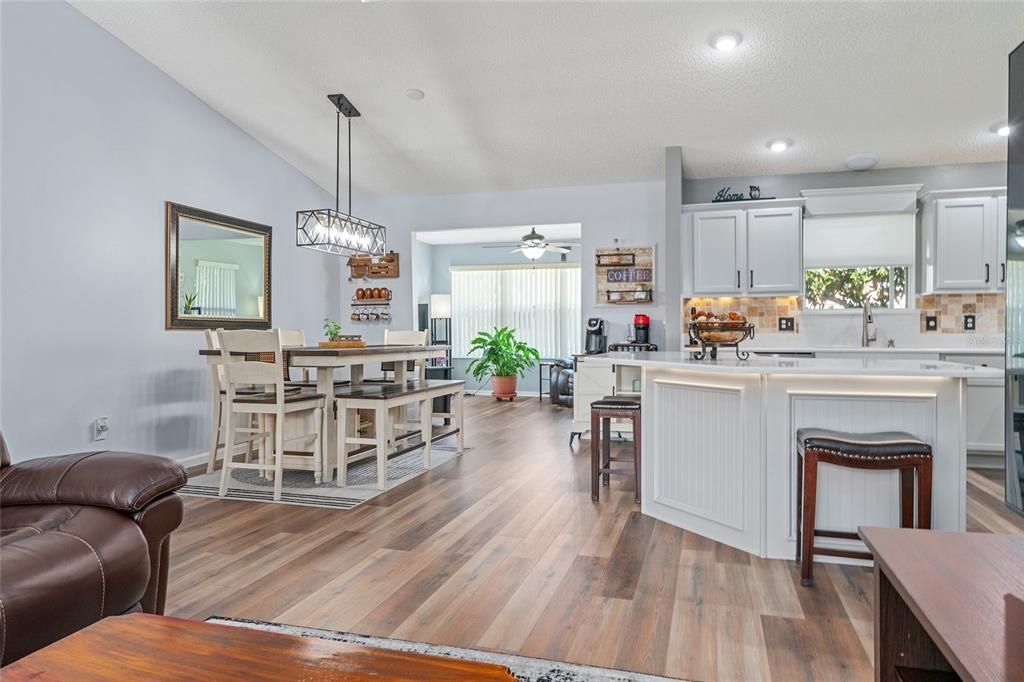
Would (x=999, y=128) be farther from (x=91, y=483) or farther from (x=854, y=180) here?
(x=91, y=483)

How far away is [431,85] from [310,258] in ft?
9.17

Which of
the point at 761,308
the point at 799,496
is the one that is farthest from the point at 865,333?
the point at 799,496

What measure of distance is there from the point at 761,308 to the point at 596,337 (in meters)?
1.65

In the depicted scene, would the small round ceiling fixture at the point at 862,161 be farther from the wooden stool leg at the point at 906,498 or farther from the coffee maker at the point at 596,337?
the wooden stool leg at the point at 906,498

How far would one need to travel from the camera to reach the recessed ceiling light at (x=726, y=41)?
387cm

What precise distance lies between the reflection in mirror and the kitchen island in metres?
4.02

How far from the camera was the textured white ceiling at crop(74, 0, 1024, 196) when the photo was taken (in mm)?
3801

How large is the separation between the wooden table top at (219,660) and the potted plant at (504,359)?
314 inches

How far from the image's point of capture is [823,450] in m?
2.42

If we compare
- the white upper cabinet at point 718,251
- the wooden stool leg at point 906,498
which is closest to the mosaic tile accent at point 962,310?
the white upper cabinet at point 718,251

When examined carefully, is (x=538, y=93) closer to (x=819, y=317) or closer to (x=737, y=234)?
(x=737, y=234)

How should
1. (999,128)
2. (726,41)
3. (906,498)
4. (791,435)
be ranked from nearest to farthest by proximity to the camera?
1. (906,498)
2. (791,435)
3. (726,41)
4. (999,128)

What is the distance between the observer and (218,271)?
5.37 meters

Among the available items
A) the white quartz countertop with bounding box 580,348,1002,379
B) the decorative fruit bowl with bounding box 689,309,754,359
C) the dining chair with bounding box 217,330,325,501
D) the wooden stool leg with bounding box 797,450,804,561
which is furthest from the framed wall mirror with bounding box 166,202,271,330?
the wooden stool leg with bounding box 797,450,804,561
